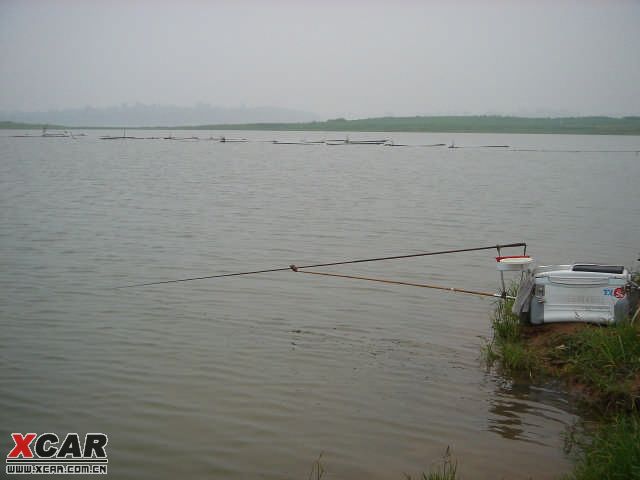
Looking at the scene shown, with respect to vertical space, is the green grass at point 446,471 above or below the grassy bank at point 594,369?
below

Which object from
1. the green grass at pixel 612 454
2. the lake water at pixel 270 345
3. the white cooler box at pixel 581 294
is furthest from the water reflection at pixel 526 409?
the white cooler box at pixel 581 294

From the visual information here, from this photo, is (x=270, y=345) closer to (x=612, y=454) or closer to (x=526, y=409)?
(x=526, y=409)

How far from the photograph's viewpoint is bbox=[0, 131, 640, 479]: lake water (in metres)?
6.14

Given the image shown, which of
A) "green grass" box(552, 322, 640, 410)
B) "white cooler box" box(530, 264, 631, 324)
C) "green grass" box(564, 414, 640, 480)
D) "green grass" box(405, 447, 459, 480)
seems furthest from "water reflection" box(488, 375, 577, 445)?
"white cooler box" box(530, 264, 631, 324)

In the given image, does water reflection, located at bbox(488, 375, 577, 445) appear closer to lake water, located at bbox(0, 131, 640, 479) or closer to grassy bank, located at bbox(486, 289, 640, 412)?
lake water, located at bbox(0, 131, 640, 479)

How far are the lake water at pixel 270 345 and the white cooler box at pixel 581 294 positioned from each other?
929mm

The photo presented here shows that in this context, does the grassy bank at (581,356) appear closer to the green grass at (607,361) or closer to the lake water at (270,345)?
the green grass at (607,361)

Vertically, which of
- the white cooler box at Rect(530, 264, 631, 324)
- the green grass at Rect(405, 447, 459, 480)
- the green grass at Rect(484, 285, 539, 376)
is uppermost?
the white cooler box at Rect(530, 264, 631, 324)

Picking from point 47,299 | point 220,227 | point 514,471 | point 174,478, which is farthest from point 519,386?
point 220,227

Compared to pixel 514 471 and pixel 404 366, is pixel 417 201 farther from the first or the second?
pixel 514 471

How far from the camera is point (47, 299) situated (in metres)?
10.4

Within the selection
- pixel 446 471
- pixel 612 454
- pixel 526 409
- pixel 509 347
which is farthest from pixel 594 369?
pixel 446 471

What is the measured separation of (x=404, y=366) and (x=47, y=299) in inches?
212

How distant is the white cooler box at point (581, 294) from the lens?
24.6ft
